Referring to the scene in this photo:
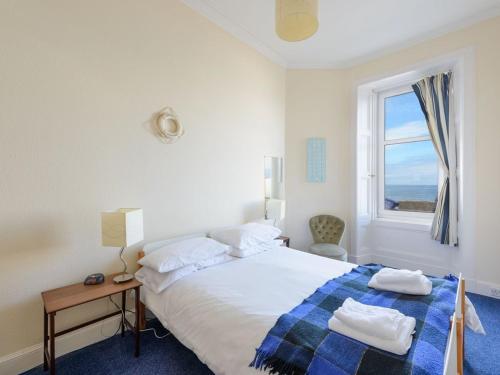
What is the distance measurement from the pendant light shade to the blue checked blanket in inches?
70.7

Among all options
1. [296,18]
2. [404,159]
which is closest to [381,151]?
[404,159]

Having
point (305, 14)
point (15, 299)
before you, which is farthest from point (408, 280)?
point (15, 299)

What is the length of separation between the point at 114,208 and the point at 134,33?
59.7 inches

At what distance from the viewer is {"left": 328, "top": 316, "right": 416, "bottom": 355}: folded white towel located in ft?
3.33

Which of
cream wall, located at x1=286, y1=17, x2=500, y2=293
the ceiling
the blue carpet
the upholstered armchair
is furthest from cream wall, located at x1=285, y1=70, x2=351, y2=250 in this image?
the blue carpet

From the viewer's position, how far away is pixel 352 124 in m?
3.65

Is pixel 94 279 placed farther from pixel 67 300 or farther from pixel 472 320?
pixel 472 320

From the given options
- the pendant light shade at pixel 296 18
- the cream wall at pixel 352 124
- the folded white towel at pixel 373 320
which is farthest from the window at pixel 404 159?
the folded white towel at pixel 373 320

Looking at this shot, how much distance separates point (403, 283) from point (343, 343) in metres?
0.77

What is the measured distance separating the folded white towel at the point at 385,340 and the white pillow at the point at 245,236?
1269 millimetres

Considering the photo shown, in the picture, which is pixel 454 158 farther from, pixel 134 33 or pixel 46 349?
pixel 46 349

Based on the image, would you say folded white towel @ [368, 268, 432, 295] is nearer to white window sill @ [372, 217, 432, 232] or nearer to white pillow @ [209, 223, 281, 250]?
white pillow @ [209, 223, 281, 250]

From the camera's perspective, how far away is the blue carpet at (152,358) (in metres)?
1.65

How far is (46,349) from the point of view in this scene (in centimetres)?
163
